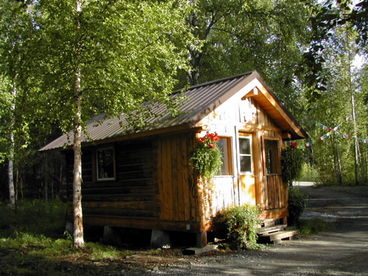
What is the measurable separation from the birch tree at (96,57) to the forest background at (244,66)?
0.10 meters

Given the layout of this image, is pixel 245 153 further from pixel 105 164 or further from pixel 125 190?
pixel 105 164

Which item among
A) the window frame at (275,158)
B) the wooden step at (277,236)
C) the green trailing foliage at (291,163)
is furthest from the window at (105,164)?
the green trailing foliage at (291,163)

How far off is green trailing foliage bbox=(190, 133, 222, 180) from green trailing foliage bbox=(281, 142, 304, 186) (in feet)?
12.8

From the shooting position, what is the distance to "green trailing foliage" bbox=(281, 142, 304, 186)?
1320cm

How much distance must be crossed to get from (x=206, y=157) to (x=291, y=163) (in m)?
4.38

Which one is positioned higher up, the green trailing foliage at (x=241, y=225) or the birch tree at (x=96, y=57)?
the birch tree at (x=96, y=57)

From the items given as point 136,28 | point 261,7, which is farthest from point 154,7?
point 261,7

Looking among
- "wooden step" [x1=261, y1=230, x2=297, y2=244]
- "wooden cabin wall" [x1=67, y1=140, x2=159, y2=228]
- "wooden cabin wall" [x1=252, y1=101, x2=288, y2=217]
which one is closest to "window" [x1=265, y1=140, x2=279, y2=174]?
"wooden cabin wall" [x1=252, y1=101, x2=288, y2=217]

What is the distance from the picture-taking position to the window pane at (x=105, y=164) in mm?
13312

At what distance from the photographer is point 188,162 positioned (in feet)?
34.7

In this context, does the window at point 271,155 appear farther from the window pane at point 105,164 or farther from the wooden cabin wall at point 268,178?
the window pane at point 105,164

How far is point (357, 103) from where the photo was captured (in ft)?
109

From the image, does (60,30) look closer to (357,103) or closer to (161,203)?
(161,203)

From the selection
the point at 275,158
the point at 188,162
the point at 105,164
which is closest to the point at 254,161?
the point at 275,158
